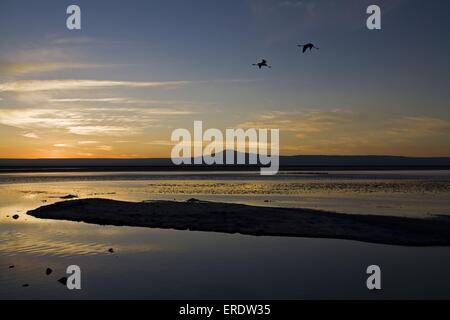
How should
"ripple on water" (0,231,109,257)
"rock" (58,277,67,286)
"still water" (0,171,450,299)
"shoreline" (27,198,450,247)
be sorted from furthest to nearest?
"shoreline" (27,198,450,247) < "ripple on water" (0,231,109,257) < "rock" (58,277,67,286) < "still water" (0,171,450,299)

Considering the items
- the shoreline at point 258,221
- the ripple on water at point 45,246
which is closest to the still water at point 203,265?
the ripple on water at point 45,246

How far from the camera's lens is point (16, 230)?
87.7 ft

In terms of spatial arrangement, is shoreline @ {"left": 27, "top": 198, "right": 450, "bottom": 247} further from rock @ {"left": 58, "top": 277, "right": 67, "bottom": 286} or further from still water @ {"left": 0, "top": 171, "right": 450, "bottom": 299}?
rock @ {"left": 58, "top": 277, "right": 67, "bottom": 286}

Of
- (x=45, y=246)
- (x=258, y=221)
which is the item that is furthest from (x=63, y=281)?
(x=258, y=221)

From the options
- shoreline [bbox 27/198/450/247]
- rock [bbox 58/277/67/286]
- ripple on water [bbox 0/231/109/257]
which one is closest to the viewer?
rock [bbox 58/277/67/286]

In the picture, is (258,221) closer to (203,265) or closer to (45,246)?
(203,265)

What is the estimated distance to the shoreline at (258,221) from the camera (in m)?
24.3

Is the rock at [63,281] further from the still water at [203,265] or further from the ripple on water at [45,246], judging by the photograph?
the ripple on water at [45,246]

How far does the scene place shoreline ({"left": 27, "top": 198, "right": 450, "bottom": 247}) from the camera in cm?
2433

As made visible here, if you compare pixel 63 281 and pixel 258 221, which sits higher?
pixel 258 221

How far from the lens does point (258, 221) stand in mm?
28578

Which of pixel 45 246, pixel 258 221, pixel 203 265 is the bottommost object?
pixel 203 265

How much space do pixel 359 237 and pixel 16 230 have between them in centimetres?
2008

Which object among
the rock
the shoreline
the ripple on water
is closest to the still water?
the ripple on water
